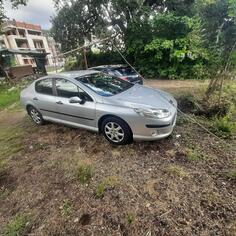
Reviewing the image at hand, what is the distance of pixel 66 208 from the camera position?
2475 mm

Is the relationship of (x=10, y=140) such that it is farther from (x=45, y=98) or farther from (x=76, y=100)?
(x=76, y=100)

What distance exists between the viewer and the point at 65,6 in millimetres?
13414

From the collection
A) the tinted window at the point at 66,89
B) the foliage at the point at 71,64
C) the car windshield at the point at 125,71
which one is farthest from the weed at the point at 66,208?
the foliage at the point at 71,64

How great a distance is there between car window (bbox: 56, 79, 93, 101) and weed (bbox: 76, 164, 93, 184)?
4.29 feet

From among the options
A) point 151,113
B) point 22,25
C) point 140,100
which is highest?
→ point 22,25

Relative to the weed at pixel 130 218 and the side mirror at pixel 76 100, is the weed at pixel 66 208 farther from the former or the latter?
the side mirror at pixel 76 100

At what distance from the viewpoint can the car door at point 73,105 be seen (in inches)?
147

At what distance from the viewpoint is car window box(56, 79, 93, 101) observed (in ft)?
12.4

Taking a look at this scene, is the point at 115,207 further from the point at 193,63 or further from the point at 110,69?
the point at 193,63

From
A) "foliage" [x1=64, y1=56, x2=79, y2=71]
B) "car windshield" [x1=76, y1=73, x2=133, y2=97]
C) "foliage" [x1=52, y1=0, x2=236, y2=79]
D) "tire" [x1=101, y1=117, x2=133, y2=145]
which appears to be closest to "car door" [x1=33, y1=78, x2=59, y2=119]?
"car windshield" [x1=76, y1=73, x2=133, y2=97]

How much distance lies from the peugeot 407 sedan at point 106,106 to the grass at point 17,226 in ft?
6.24

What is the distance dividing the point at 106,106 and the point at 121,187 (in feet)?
4.93

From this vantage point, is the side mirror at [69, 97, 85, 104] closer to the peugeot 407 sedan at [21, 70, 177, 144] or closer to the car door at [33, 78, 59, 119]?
the peugeot 407 sedan at [21, 70, 177, 144]

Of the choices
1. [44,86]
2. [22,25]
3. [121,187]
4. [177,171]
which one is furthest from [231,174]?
[22,25]
